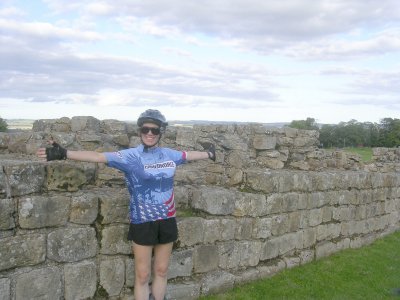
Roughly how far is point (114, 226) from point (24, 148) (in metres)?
2.48

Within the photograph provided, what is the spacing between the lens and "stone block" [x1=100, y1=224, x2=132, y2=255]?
5613 mm

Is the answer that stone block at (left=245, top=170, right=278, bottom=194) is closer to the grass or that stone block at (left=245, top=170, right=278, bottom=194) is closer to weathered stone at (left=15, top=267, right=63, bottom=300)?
the grass

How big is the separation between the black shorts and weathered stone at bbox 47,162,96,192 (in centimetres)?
86

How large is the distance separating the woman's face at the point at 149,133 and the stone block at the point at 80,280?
5.42 ft

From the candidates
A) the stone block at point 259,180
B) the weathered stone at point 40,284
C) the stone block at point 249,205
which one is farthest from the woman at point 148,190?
the stone block at point 259,180

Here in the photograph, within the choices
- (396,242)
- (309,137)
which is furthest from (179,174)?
(396,242)

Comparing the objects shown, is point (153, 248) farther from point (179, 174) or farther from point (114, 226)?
point (179, 174)

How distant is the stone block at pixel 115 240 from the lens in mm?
5613

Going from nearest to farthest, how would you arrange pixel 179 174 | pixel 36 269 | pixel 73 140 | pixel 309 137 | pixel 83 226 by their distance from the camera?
1. pixel 36 269
2. pixel 83 226
3. pixel 73 140
4. pixel 179 174
5. pixel 309 137

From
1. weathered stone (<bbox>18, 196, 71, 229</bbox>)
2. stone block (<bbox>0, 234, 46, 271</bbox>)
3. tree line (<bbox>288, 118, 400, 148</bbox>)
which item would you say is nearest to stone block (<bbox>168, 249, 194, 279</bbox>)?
weathered stone (<bbox>18, 196, 71, 229</bbox>)

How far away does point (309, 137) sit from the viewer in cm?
995

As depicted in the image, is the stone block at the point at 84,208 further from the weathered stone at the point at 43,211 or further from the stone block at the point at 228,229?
the stone block at the point at 228,229

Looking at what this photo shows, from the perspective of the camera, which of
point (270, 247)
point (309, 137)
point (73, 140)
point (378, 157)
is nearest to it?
point (73, 140)

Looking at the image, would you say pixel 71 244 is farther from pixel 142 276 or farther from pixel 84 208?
pixel 142 276
